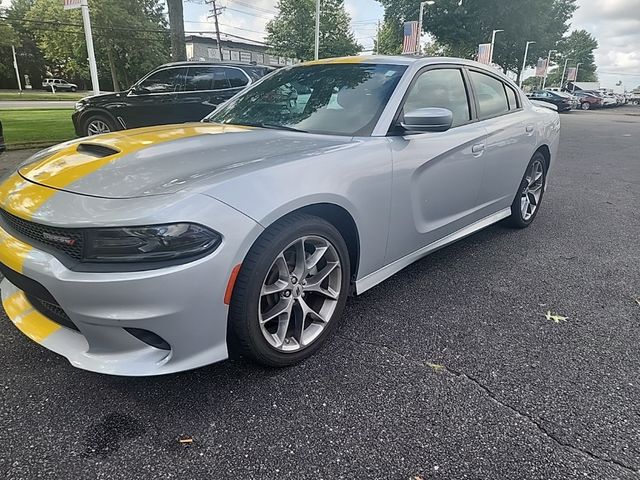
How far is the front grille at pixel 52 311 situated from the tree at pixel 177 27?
34.6 ft

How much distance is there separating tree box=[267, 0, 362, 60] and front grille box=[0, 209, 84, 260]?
37961mm

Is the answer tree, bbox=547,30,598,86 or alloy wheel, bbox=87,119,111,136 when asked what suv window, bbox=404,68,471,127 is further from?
tree, bbox=547,30,598,86

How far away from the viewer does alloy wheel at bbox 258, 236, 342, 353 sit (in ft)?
7.02

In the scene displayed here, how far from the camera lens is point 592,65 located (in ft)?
289

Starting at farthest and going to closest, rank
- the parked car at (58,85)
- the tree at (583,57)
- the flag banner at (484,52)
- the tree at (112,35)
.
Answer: the tree at (583,57) → the parked car at (58,85) → the tree at (112,35) → the flag banner at (484,52)

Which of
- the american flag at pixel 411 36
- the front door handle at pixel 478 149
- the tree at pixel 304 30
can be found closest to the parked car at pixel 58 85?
the tree at pixel 304 30

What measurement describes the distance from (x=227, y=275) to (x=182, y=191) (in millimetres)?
385

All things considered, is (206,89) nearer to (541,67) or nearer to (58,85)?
(541,67)

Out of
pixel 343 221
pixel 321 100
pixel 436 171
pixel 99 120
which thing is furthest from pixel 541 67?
pixel 343 221

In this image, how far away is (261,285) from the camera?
6.47 ft

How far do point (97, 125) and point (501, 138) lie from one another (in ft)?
25.9

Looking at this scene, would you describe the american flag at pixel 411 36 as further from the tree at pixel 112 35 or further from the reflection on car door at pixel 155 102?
the tree at pixel 112 35

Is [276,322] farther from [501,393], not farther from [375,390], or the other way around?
[501,393]

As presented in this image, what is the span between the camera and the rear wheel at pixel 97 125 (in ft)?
28.3
